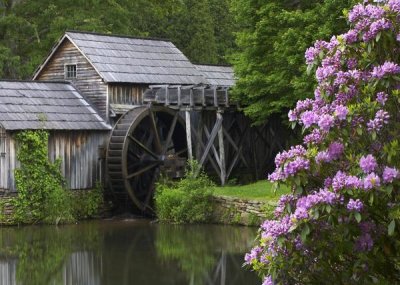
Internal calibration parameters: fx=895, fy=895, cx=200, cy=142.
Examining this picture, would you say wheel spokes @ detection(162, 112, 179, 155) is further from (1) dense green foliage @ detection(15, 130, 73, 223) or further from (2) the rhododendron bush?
(2) the rhododendron bush

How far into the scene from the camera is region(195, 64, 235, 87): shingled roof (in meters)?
32.1

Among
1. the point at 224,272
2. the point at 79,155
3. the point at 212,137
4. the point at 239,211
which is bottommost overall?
the point at 224,272

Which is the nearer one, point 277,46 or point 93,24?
point 277,46

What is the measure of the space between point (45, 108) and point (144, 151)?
3573 millimetres

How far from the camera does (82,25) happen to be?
120 feet

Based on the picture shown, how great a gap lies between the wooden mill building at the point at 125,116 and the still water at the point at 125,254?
2.65 m

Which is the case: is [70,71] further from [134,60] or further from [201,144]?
[201,144]

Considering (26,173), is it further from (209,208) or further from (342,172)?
(342,172)

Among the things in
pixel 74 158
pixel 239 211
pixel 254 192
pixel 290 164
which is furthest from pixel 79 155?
pixel 290 164

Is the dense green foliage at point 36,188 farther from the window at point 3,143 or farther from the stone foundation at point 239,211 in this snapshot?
the stone foundation at point 239,211

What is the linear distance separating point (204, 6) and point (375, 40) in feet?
119

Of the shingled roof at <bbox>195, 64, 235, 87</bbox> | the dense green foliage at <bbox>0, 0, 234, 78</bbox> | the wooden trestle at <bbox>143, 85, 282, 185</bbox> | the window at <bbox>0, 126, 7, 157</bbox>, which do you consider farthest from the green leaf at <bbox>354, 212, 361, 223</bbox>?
the dense green foliage at <bbox>0, 0, 234, 78</bbox>

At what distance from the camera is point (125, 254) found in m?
18.7

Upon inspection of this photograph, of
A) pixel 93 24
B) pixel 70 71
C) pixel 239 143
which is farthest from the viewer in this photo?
pixel 93 24
